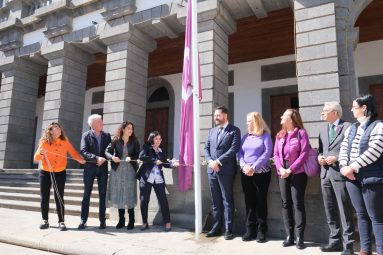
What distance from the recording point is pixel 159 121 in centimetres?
1362

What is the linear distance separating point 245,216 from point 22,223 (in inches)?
168

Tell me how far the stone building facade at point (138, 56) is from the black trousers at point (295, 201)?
48 centimetres

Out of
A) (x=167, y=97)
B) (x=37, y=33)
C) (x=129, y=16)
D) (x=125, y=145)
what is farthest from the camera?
(x=167, y=97)

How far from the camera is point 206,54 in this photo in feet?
27.6

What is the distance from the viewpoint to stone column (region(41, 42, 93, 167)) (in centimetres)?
1104

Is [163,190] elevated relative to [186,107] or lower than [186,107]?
lower

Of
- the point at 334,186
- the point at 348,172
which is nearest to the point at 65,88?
the point at 334,186

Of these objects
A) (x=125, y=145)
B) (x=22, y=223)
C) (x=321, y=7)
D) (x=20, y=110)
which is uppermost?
(x=321, y=7)

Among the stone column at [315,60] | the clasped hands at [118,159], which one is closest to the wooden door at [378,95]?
the stone column at [315,60]

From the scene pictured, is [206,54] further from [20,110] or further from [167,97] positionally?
[20,110]

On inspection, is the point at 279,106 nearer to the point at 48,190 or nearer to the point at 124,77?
the point at 124,77

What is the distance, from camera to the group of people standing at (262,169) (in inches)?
148

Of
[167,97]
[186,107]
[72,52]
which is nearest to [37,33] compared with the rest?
[72,52]

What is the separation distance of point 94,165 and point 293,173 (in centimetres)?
340
